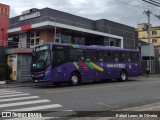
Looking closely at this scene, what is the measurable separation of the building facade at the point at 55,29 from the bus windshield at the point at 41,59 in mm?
10059

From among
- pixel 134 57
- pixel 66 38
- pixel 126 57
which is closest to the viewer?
pixel 126 57

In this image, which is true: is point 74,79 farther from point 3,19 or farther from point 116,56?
point 3,19

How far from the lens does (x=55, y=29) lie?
3266cm

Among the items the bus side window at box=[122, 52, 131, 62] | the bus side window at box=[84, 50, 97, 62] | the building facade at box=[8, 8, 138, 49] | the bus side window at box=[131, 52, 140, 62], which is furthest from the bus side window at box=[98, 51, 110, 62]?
the building facade at box=[8, 8, 138, 49]

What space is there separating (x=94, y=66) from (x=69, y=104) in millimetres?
12315

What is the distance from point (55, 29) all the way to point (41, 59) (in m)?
11.9

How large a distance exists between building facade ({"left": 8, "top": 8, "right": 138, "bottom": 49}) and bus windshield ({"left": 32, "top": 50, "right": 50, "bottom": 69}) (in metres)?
10.1

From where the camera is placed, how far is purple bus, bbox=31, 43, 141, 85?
2078cm

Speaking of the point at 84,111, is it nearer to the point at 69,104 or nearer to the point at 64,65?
the point at 69,104

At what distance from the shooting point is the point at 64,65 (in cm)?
2134

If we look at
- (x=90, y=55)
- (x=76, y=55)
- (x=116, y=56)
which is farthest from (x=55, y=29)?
(x=76, y=55)

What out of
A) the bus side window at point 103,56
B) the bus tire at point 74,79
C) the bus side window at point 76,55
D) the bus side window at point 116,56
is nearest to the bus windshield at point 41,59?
the bus side window at point 76,55

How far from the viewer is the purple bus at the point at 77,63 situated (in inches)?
818

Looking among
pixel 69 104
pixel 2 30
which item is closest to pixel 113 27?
pixel 2 30
